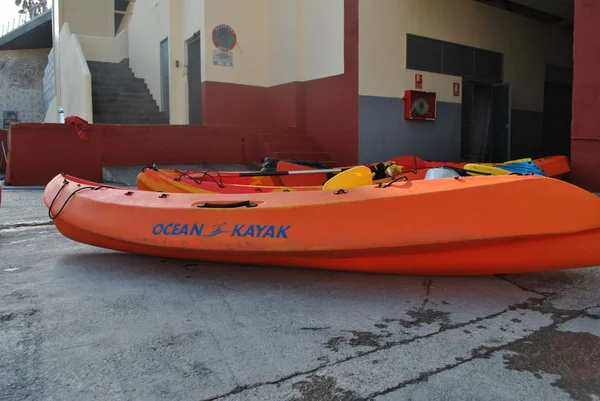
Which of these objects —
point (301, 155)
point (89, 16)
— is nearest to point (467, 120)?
point (301, 155)

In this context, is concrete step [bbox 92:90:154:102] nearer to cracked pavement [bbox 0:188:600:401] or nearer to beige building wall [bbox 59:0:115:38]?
beige building wall [bbox 59:0:115:38]

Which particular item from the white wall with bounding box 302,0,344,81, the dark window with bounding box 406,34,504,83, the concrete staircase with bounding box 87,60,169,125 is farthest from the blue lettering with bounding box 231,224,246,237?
the concrete staircase with bounding box 87,60,169,125

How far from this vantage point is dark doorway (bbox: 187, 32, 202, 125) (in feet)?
33.8

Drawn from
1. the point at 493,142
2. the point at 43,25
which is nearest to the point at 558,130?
the point at 493,142

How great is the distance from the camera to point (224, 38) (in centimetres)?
970

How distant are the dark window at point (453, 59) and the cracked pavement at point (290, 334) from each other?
6869 millimetres

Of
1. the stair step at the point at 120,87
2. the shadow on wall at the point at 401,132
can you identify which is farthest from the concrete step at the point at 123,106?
the shadow on wall at the point at 401,132

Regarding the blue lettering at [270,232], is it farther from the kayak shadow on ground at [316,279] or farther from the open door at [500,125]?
the open door at [500,125]

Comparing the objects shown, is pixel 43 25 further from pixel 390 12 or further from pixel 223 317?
pixel 223 317

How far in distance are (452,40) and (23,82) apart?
2697 cm

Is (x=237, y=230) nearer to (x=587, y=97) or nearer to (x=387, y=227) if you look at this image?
(x=387, y=227)

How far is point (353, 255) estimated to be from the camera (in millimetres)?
2604

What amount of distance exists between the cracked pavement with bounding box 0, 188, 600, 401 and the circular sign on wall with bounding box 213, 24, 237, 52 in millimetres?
7401

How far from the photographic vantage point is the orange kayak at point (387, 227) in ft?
7.83
